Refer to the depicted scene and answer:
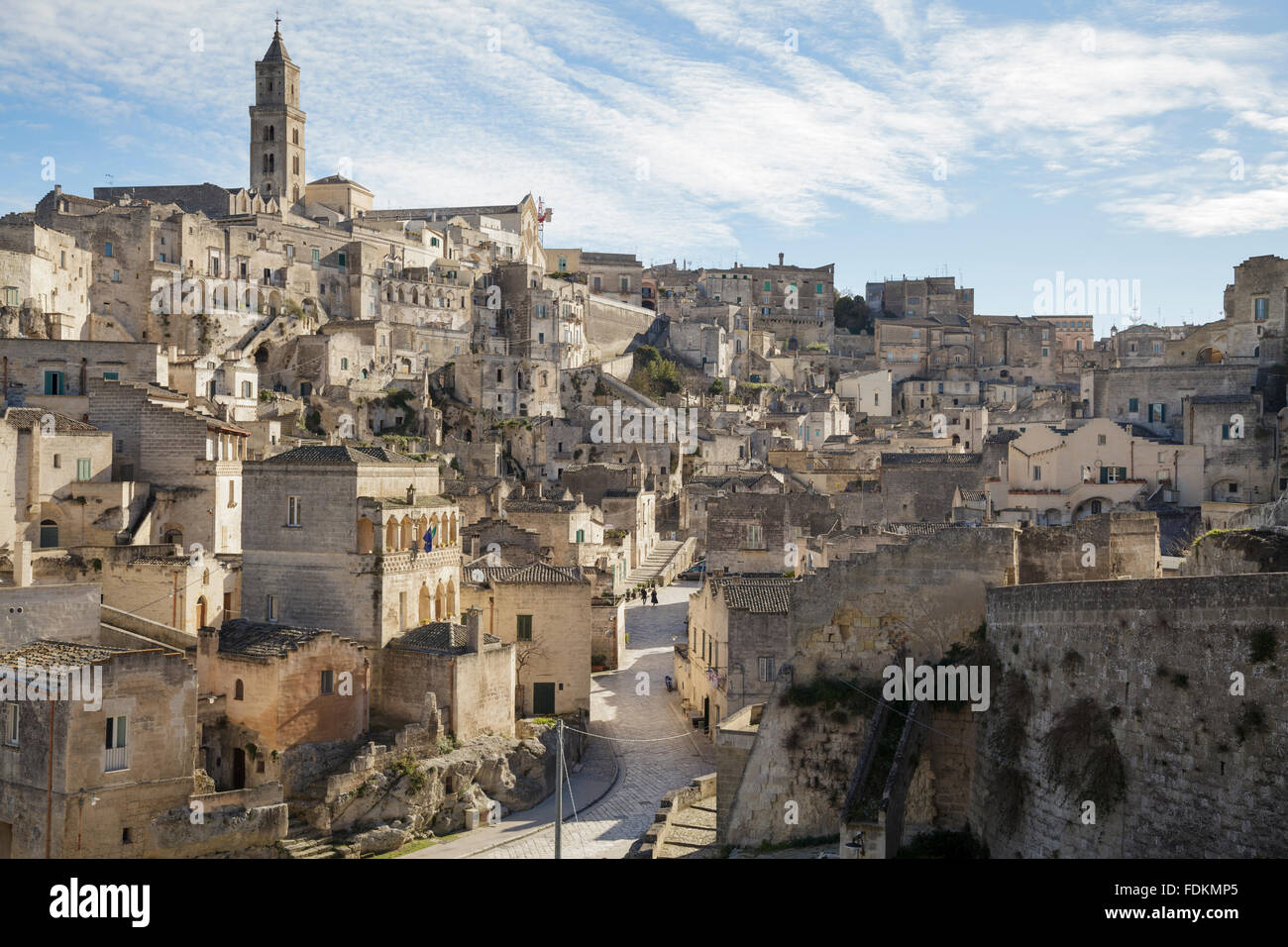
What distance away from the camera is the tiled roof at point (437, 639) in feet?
90.6

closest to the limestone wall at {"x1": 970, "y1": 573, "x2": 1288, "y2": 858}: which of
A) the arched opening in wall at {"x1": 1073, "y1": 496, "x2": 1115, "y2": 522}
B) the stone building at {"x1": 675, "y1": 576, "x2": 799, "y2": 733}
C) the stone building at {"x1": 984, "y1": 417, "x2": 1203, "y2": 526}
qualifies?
the stone building at {"x1": 675, "y1": 576, "x2": 799, "y2": 733}

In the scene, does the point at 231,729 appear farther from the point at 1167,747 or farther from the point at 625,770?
the point at 1167,747

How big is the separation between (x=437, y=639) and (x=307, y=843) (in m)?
6.11

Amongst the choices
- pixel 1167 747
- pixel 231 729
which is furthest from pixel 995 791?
pixel 231 729

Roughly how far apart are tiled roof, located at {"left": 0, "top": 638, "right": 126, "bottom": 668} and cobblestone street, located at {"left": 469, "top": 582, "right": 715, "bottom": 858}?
320 inches

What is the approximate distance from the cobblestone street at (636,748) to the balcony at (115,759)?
22.1ft

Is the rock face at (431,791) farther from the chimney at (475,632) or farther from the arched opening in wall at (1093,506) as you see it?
the arched opening in wall at (1093,506)

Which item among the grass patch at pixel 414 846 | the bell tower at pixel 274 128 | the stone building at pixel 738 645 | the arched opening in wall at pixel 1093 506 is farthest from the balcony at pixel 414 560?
the bell tower at pixel 274 128

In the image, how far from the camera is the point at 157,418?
127 ft

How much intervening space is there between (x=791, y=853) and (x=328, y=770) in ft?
40.3

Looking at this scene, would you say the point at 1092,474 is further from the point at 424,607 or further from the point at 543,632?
the point at 424,607

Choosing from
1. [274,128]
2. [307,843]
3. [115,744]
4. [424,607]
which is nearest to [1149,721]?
[307,843]

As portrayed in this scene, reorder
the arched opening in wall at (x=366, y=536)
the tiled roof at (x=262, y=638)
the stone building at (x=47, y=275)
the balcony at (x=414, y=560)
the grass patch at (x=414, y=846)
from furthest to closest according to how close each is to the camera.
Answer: the stone building at (x=47, y=275), the arched opening in wall at (x=366, y=536), the balcony at (x=414, y=560), the tiled roof at (x=262, y=638), the grass patch at (x=414, y=846)

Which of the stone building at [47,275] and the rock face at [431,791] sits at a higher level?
the stone building at [47,275]
